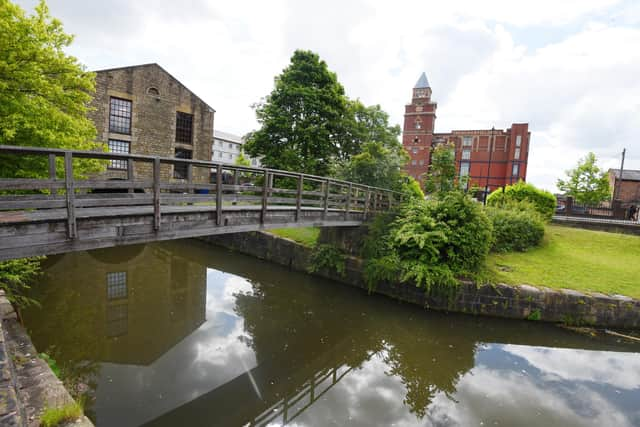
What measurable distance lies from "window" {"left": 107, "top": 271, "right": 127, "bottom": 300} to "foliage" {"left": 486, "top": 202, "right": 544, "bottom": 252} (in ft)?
39.6

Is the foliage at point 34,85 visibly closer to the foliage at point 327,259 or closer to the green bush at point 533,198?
the foliage at point 327,259

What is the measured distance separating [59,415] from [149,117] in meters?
23.6

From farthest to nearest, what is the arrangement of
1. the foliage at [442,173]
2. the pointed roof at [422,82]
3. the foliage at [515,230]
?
the pointed roof at [422,82], the foliage at [515,230], the foliage at [442,173]

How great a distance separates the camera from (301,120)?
17078 millimetres

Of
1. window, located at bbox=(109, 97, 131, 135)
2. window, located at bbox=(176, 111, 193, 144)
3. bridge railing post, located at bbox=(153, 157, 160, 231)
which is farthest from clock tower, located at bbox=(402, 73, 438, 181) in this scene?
bridge railing post, located at bbox=(153, 157, 160, 231)

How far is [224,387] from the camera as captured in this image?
507cm

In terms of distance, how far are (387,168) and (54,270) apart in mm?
12845

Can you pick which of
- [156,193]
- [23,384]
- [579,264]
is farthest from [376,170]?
[23,384]

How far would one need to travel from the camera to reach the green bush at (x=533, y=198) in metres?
14.1

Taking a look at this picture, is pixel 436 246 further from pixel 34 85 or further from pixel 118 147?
pixel 118 147

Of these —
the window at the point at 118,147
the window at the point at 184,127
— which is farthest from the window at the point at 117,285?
the window at the point at 184,127

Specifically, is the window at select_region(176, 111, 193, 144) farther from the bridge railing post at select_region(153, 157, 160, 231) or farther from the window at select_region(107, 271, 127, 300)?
the bridge railing post at select_region(153, 157, 160, 231)

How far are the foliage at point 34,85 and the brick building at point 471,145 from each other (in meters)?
43.4

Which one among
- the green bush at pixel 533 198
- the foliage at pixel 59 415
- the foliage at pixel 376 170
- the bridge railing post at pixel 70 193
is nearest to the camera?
the foliage at pixel 59 415
